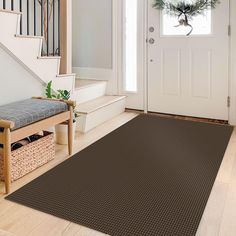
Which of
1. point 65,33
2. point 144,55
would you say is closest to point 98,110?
point 65,33

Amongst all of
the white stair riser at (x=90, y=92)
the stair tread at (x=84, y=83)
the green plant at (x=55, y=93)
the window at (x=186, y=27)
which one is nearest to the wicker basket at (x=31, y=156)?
the green plant at (x=55, y=93)

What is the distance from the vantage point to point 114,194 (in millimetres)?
2156

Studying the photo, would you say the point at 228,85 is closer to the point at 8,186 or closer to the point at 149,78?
the point at 149,78

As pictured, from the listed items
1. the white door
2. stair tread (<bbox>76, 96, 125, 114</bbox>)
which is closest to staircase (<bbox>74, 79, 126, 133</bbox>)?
stair tread (<bbox>76, 96, 125, 114</bbox>)

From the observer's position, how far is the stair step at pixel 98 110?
12.0ft

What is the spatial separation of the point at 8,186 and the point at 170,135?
1.88m

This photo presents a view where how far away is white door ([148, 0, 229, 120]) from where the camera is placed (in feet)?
13.1

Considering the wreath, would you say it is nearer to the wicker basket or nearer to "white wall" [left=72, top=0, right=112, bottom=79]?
"white wall" [left=72, top=0, right=112, bottom=79]

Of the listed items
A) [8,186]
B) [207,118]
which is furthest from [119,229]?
[207,118]

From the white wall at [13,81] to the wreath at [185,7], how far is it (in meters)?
2.06

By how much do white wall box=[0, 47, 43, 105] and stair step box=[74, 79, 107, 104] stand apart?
2.93 feet

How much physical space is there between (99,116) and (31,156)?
1.55 m

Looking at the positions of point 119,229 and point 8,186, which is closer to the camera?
point 119,229

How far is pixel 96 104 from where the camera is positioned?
4.07m
